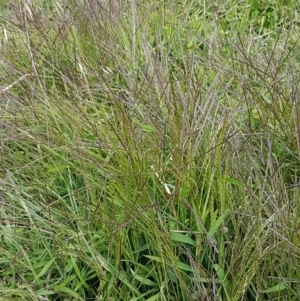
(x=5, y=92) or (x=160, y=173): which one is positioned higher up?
(x=5, y=92)

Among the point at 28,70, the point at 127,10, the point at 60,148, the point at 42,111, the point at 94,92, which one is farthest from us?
the point at 127,10

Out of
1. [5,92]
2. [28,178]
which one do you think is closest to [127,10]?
[5,92]

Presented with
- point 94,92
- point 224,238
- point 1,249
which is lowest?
point 224,238

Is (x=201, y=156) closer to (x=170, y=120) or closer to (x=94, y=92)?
(x=170, y=120)

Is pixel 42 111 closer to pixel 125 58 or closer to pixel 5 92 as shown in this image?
pixel 5 92

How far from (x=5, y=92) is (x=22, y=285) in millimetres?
572

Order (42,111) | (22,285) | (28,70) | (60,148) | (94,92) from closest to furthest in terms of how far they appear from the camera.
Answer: (22,285), (60,148), (42,111), (94,92), (28,70)

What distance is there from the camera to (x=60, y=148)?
1.48 m

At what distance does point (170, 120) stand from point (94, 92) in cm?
37

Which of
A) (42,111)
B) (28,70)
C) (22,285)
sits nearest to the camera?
(22,285)

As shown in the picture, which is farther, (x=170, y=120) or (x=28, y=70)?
(x=28, y=70)

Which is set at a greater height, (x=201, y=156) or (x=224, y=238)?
(x=201, y=156)

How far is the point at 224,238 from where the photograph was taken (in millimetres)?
1418

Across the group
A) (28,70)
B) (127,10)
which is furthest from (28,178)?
(127,10)
